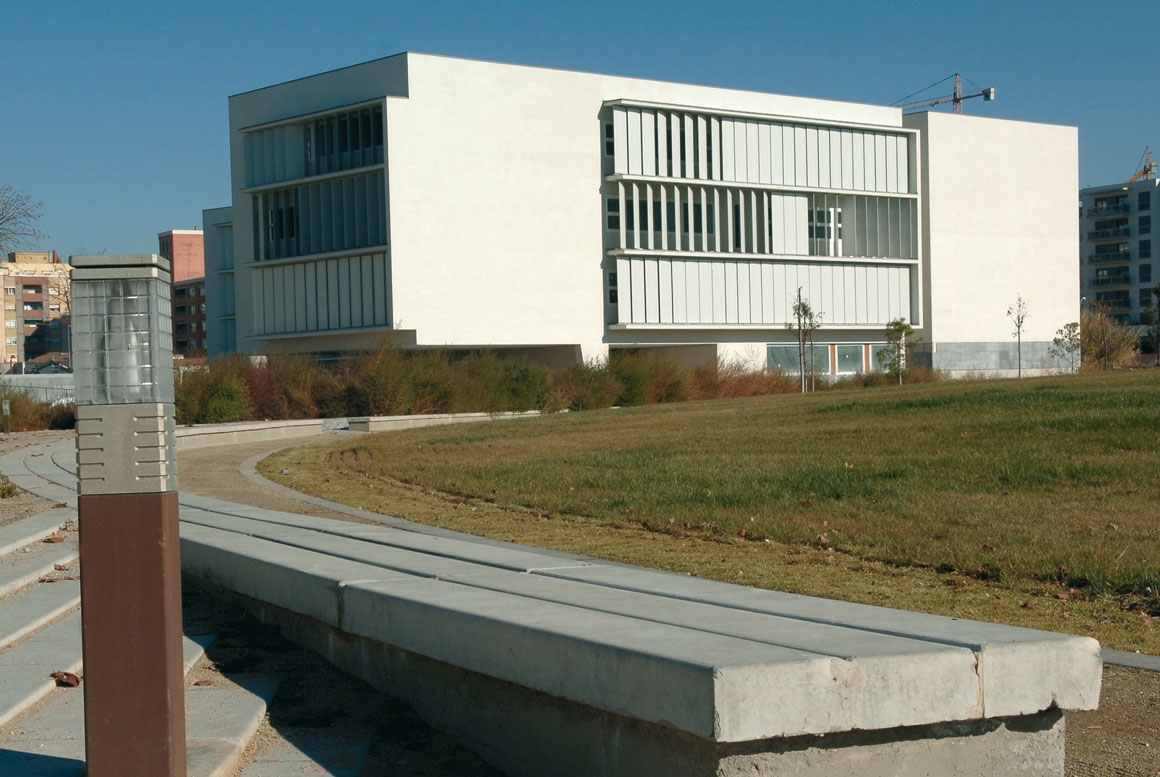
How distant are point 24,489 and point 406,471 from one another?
6.45 metres

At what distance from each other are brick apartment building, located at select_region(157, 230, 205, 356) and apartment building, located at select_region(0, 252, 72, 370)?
12.7m

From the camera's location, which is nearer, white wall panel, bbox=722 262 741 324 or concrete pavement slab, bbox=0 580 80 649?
concrete pavement slab, bbox=0 580 80 649

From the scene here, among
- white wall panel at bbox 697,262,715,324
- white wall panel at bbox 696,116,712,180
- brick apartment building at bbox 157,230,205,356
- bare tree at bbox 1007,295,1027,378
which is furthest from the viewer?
brick apartment building at bbox 157,230,205,356

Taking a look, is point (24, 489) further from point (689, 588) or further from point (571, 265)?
point (571, 265)

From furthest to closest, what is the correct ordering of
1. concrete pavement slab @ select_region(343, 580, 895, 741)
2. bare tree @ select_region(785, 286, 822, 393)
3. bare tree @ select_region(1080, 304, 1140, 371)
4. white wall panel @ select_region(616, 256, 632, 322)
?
bare tree @ select_region(1080, 304, 1140, 371) → white wall panel @ select_region(616, 256, 632, 322) → bare tree @ select_region(785, 286, 822, 393) → concrete pavement slab @ select_region(343, 580, 895, 741)

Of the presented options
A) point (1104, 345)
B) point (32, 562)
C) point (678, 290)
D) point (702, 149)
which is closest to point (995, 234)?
point (1104, 345)

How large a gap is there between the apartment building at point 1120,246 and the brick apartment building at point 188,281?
10004cm

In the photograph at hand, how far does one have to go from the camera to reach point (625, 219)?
58969 mm

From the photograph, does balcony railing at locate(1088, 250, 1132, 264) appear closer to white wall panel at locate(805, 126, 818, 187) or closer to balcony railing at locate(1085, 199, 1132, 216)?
balcony railing at locate(1085, 199, 1132, 216)

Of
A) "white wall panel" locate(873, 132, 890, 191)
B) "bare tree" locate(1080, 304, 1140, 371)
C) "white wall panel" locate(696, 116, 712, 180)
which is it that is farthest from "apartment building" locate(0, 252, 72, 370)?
"bare tree" locate(1080, 304, 1140, 371)

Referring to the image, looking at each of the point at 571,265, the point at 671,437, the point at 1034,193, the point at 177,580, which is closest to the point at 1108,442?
the point at 671,437

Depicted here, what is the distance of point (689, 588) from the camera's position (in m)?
5.66

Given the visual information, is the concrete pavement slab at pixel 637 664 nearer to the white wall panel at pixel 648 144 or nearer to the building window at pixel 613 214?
the building window at pixel 613 214

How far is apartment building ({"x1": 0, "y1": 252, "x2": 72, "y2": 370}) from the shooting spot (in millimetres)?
142125
